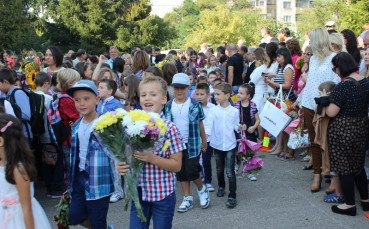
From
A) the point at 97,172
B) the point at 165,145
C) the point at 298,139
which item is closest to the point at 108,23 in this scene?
the point at 298,139

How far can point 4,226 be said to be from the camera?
309 cm

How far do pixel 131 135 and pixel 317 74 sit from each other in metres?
4.12

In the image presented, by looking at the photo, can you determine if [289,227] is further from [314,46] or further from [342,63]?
[314,46]

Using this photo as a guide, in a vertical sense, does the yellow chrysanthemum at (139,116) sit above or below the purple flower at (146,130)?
above

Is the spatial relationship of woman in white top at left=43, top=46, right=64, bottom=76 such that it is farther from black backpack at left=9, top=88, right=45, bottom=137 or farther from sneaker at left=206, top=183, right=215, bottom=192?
sneaker at left=206, top=183, right=215, bottom=192

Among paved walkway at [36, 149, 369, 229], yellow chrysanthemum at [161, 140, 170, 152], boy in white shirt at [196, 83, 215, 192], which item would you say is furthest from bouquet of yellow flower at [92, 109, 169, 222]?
boy in white shirt at [196, 83, 215, 192]

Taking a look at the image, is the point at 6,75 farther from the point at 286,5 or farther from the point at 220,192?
the point at 286,5

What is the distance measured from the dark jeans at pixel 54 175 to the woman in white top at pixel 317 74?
4.16 metres

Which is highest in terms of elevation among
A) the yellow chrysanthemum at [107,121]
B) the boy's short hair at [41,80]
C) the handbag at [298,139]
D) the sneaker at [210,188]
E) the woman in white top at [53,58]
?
the woman in white top at [53,58]

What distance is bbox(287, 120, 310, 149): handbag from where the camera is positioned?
24.4 feet

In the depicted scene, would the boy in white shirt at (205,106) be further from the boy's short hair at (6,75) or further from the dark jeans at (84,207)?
the boy's short hair at (6,75)

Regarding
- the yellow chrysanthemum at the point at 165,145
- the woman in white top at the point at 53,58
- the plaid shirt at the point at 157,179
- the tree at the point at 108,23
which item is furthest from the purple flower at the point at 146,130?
the tree at the point at 108,23

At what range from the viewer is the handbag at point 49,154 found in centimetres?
616

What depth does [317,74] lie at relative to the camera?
5.84m
